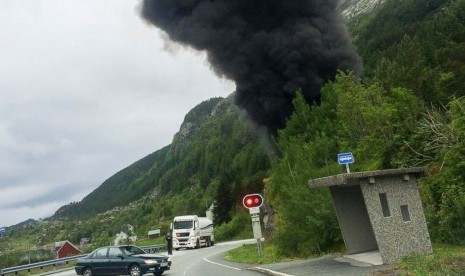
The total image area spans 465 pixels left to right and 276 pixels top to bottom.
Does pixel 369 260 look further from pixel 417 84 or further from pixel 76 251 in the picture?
pixel 76 251

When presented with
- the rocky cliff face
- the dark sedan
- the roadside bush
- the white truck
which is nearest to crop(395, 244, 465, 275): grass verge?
the dark sedan

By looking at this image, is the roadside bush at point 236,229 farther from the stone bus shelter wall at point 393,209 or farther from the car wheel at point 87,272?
the stone bus shelter wall at point 393,209

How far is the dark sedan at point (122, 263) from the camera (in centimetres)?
1742

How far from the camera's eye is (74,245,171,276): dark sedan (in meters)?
17.4

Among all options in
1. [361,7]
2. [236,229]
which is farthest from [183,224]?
[361,7]

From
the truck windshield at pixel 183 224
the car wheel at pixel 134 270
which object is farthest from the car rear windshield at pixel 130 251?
the truck windshield at pixel 183 224

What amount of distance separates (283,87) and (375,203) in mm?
24629

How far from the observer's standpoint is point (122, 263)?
698 inches

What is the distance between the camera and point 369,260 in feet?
46.0

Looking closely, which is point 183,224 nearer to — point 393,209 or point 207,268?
point 207,268

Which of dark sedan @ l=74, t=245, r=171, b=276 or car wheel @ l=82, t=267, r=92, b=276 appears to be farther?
car wheel @ l=82, t=267, r=92, b=276

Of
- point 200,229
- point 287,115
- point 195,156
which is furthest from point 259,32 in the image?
point 195,156

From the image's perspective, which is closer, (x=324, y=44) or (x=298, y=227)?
(x=298, y=227)

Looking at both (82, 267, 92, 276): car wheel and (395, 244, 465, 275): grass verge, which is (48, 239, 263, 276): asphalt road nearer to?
(82, 267, 92, 276): car wheel
